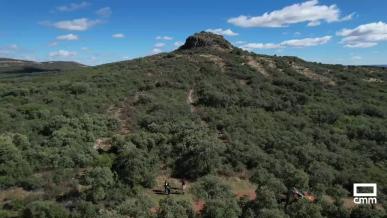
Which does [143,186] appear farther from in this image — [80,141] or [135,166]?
[80,141]

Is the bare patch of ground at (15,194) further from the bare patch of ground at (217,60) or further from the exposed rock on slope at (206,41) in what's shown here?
the exposed rock on slope at (206,41)

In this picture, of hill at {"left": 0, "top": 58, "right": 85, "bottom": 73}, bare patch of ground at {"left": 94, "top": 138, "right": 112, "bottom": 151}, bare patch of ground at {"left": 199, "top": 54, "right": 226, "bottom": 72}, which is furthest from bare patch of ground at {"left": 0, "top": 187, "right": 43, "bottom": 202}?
hill at {"left": 0, "top": 58, "right": 85, "bottom": 73}

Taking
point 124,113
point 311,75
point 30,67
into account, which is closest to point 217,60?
point 311,75

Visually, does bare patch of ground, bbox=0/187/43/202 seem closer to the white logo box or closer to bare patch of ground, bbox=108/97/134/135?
bare patch of ground, bbox=108/97/134/135

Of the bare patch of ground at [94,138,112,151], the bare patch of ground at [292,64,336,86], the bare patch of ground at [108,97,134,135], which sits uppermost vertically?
the bare patch of ground at [292,64,336,86]

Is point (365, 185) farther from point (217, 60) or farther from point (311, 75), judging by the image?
point (217, 60)

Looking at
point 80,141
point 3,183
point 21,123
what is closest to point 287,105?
point 80,141

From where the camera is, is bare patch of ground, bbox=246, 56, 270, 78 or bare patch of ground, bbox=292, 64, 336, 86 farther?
bare patch of ground, bbox=246, 56, 270, 78
